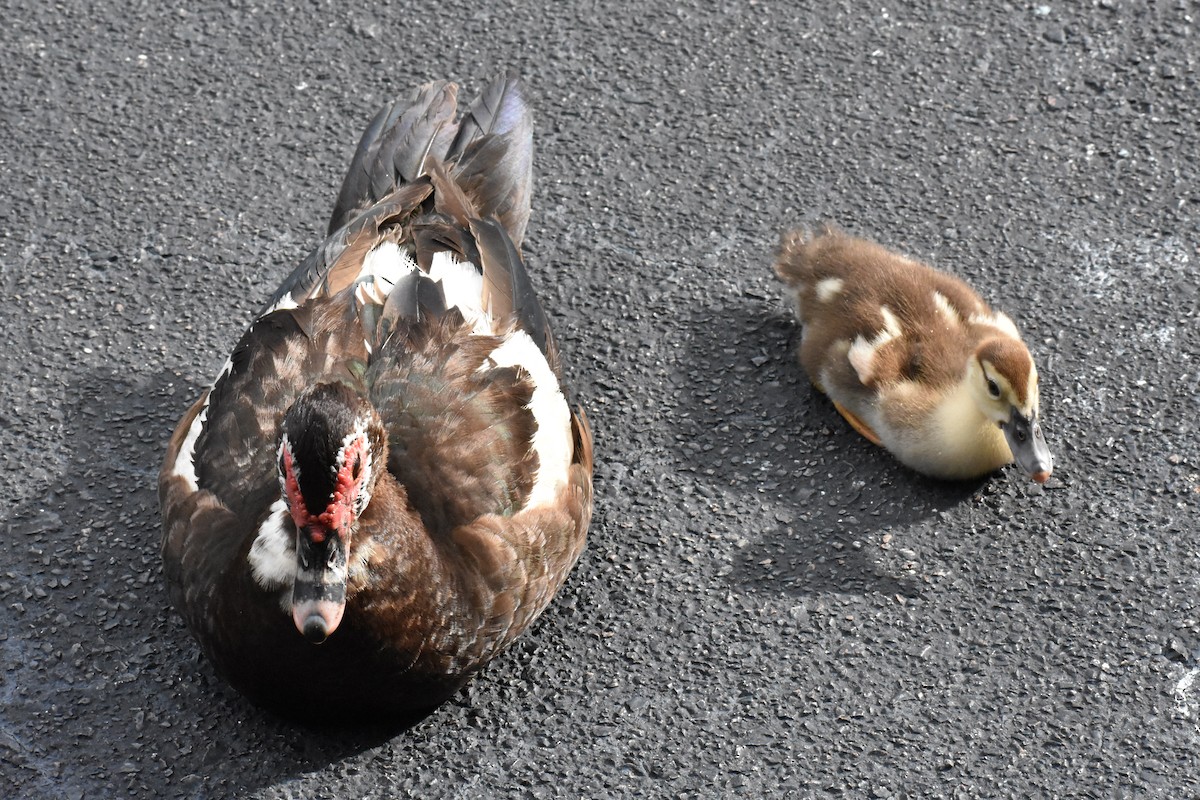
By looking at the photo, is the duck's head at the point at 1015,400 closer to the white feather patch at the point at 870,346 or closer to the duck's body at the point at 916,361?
the duck's body at the point at 916,361

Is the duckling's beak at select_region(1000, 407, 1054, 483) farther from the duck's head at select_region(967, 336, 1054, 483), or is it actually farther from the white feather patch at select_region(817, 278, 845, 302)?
the white feather patch at select_region(817, 278, 845, 302)

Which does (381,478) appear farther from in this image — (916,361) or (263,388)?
(916,361)

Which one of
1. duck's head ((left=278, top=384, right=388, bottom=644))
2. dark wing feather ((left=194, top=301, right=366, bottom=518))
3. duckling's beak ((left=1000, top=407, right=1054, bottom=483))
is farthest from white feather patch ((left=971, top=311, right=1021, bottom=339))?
duck's head ((left=278, top=384, right=388, bottom=644))

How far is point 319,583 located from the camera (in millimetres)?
2484

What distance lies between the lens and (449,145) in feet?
12.3

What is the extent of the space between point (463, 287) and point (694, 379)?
0.74 metres

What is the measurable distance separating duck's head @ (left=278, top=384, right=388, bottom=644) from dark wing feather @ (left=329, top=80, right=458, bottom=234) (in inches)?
48.5

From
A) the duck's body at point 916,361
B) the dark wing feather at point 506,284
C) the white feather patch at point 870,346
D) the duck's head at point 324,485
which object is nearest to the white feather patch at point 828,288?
the duck's body at point 916,361

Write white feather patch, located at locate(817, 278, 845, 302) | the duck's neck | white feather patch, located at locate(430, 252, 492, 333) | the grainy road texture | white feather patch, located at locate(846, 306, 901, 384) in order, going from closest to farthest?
the grainy road texture → white feather patch, located at locate(430, 252, 492, 333) → the duck's neck → white feather patch, located at locate(846, 306, 901, 384) → white feather patch, located at locate(817, 278, 845, 302)

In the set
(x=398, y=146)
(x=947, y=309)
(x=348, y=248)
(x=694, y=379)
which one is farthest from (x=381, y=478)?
(x=947, y=309)

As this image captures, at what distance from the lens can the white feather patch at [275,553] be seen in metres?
2.55

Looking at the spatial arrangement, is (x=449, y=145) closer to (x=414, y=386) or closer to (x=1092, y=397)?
(x=414, y=386)

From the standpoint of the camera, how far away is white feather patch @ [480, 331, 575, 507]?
9.72 ft

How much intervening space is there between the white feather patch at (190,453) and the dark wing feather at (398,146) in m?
0.71
